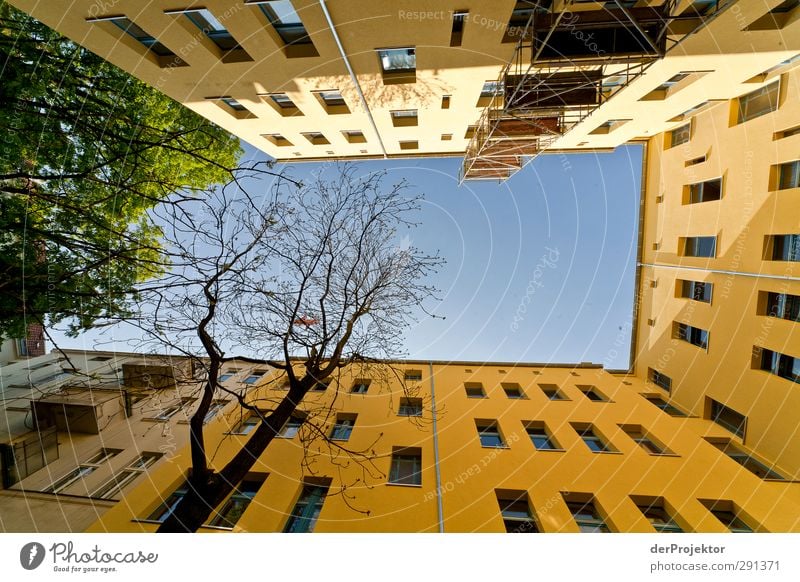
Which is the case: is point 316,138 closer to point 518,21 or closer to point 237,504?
point 518,21

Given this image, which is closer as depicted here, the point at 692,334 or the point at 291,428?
the point at 291,428

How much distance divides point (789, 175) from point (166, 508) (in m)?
18.8

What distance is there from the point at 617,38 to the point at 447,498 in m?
11.6

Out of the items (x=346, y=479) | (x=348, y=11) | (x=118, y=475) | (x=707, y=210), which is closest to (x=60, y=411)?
(x=118, y=475)

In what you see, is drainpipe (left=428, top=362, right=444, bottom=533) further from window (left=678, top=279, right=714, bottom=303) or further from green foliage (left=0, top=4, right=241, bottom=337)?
window (left=678, top=279, right=714, bottom=303)

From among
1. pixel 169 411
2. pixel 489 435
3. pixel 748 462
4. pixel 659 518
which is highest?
pixel 169 411

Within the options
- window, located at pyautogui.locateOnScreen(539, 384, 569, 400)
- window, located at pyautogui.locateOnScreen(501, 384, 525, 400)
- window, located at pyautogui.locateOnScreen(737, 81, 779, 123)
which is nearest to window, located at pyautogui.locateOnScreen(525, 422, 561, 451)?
window, located at pyautogui.locateOnScreen(501, 384, 525, 400)

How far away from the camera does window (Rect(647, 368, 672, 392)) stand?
40.5ft

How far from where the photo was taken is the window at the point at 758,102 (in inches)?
359

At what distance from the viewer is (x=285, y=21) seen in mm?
7863

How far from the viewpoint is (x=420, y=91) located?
9875mm

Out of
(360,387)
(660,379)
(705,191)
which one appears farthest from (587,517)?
(705,191)

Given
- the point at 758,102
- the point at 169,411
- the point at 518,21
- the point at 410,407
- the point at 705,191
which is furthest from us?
the point at 705,191
